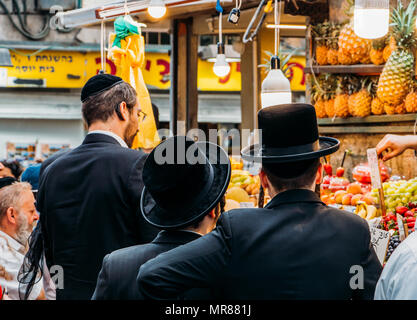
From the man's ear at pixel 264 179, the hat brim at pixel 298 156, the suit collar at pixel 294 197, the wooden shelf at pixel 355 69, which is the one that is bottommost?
the suit collar at pixel 294 197

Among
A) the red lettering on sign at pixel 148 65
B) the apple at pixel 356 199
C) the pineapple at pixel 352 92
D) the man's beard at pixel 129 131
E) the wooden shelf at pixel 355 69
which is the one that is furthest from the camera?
the red lettering on sign at pixel 148 65

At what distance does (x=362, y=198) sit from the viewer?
187 inches

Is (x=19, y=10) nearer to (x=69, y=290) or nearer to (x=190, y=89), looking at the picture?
(x=190, y=89)

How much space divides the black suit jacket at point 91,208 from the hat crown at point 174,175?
27.3 inches

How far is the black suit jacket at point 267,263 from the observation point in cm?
192

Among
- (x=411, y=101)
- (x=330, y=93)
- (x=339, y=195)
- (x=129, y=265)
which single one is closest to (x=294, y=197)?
(x=129, y=265)

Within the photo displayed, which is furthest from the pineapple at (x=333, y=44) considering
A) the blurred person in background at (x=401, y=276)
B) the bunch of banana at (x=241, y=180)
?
the blurred person in background at (x=401, y=276)

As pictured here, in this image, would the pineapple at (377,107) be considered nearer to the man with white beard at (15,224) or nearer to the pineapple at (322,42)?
the pineapple at (322,42)

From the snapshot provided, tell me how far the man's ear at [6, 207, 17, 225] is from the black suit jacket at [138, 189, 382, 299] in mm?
2603

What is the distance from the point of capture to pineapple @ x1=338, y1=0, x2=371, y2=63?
20.0 feet

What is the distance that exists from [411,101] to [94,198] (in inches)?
139

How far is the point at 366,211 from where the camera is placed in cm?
436

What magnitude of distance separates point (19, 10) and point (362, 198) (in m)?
11.6

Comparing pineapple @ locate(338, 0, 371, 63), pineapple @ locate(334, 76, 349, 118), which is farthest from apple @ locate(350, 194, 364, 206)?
pineapple @ locate(338, 0, 371, 63)
